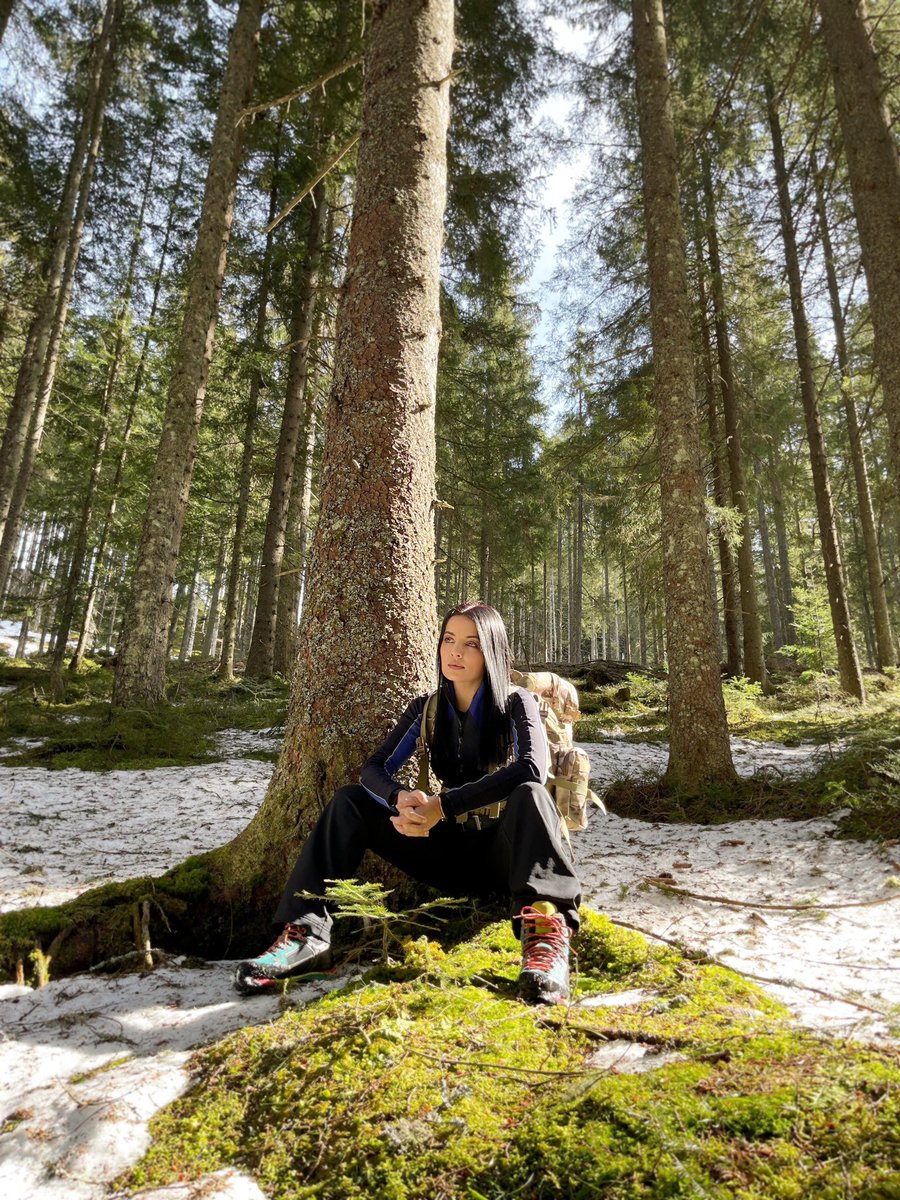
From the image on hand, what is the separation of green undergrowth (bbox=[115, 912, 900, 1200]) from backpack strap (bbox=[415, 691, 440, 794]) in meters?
0.98

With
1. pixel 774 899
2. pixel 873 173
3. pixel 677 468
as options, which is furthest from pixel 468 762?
pixel 873 173

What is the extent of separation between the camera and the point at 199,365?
901 centimetres

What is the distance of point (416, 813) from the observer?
2.55m

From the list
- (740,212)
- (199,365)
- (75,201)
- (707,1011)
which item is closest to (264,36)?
(75,201)

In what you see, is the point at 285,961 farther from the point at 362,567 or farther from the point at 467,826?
the point at 362,567

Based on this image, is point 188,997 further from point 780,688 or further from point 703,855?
point 780,688

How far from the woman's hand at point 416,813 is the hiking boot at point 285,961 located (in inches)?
22.3

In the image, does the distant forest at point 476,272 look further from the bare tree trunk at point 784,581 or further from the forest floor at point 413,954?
the bare tree trunk at point 784,581

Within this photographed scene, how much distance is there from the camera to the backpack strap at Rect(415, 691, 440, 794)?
2.87 meters

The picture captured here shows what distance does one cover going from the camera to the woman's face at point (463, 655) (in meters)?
2.90

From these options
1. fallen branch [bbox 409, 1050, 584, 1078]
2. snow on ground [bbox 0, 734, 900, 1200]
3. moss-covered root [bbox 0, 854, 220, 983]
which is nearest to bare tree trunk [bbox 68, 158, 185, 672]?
snow on ground [bbox 0, 734, 900, 1200]

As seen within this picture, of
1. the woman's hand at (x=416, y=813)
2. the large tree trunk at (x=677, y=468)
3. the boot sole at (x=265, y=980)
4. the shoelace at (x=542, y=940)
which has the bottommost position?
the boot sole at (x=265, y=980)

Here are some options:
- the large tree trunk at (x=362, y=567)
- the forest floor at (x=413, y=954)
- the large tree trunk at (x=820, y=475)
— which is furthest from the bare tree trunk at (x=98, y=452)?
the large tree trunk at (x=820, y=475)

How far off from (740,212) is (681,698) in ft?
36.8
